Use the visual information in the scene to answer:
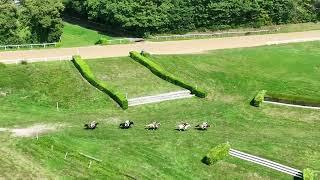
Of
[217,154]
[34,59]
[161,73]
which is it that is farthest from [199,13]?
[217,154]

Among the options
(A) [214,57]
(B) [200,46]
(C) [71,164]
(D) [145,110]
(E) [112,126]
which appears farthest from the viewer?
(B) [200,46]

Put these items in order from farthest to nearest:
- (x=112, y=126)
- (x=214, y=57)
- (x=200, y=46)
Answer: (x=200, y=46) → (x=214, y=57) → (x=112, y=126)

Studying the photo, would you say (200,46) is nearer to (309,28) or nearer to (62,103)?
(309,28)

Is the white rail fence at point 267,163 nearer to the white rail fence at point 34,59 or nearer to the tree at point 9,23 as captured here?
the white rail fence at point 34,59

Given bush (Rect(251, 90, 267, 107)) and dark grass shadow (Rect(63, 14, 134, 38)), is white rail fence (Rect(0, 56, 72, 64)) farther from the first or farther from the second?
bush (Rect(251, 90, 267, 107))

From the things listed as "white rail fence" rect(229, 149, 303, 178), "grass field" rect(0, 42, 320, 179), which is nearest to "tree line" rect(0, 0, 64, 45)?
"grass field" rect(0, 42, 320, 179)

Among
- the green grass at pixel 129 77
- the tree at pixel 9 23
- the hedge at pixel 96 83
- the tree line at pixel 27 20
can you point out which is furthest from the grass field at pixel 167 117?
the tree line at pixel 27 20

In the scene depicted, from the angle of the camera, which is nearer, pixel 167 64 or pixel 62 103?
pixel 62 103

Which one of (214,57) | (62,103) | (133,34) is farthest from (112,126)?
(133,34)
